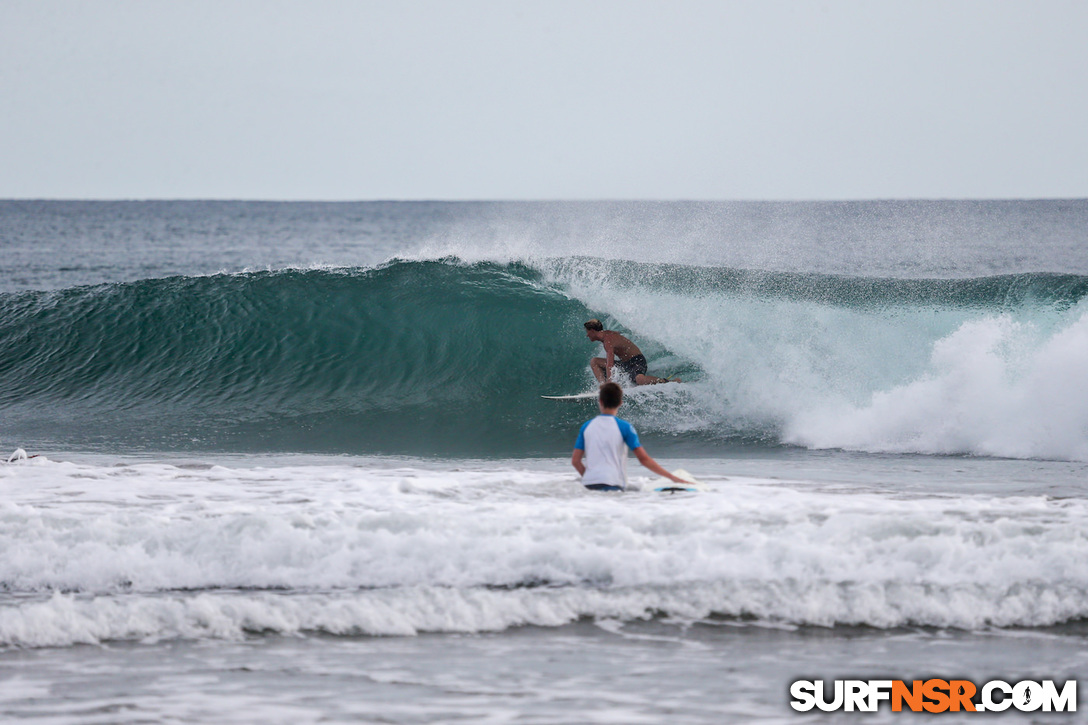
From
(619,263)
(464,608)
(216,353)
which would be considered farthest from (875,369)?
(216,353)

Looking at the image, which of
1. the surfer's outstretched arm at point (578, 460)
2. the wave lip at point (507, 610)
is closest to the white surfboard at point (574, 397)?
the surfer's outstretched arm at point (578, 460)

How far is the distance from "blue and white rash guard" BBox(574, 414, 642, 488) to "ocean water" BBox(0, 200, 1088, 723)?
0.20 meters

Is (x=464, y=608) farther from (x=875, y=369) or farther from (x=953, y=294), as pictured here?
(x=953, y=294)

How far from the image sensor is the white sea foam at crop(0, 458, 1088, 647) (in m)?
4.97

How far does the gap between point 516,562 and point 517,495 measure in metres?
1.28

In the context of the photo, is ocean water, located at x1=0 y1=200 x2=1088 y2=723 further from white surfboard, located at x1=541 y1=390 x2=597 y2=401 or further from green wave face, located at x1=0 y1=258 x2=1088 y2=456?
white surfboard, located at x1=541 y1=390 x2=597 y2=401

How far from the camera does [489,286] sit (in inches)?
605

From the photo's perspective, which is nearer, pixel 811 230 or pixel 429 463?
pixel 429 463

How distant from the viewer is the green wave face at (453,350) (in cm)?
1131

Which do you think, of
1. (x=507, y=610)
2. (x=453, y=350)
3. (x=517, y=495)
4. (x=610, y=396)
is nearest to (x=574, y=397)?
(x=453, y=350)

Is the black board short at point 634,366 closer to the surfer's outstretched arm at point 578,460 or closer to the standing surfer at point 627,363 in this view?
the standing surfer at point 627,363

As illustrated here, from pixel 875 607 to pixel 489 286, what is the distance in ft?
35.9

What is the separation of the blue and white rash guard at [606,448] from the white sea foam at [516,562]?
0.17m

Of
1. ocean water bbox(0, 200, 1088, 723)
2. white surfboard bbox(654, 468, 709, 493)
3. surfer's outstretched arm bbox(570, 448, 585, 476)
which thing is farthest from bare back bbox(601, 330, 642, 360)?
surfer's outstretched arm bbox(570, 448, 585, 476)
